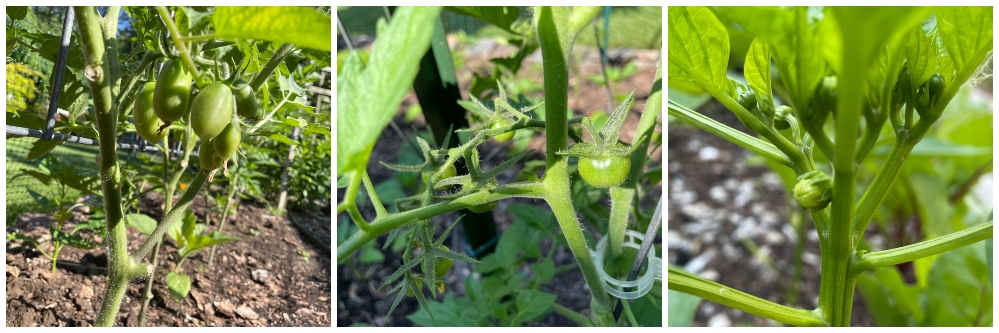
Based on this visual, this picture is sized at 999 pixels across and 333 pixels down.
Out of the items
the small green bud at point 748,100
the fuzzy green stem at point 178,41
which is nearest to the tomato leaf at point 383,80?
the fuzzy green stem at point 178,41

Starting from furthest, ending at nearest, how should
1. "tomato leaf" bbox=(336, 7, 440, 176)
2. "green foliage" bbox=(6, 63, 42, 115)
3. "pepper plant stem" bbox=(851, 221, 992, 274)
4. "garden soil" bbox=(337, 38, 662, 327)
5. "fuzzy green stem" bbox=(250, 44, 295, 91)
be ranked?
"garden soil" bbox=(337, 38, 662, 327), "green foliage" bbox=(6, 63, 42, 115), "fuzzy green stem" bbox=(250, 44, 295, 91), "pepper plant stem" bbox=(851, 221, 992, 274), "tomato leaf" bbox=(336, 7, 440, 176)

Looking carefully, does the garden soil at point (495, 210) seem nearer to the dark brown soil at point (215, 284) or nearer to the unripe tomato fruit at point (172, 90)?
the dark brown soil at point (215, 284)

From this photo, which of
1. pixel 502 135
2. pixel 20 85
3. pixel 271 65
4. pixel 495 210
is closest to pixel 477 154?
pixel 502 135

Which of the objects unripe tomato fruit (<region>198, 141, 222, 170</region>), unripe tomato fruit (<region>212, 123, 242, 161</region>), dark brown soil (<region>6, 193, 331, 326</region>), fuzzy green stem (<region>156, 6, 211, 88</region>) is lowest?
dark brown soil (<region>6, 193, 331, 326</region>)

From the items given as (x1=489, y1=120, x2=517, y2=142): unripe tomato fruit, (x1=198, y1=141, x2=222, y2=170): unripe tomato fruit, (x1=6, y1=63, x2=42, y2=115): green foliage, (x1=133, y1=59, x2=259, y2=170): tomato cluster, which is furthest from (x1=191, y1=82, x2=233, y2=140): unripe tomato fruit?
(x1=6, y1=63, x2=42, y2=115): green foliage

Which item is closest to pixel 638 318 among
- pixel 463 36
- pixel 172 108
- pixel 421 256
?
pixel 421 256

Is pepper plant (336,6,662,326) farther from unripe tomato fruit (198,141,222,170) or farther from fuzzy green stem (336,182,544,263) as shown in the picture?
unripe tomato fruit (198,141,222,170)
